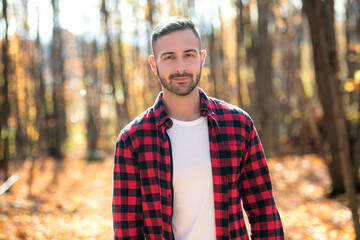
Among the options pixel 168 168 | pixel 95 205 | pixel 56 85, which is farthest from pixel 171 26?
pixel 56 85

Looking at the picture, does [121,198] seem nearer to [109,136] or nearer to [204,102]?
[204,102]

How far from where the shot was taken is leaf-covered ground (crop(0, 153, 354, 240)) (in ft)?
22.9

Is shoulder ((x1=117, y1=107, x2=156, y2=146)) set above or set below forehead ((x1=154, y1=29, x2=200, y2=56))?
below

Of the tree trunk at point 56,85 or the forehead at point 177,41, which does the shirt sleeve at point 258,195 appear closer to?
the forehead at point 177,41

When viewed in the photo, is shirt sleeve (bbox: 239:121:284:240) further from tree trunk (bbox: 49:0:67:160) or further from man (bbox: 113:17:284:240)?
tree trunk (bbox: 49:0:67:160)

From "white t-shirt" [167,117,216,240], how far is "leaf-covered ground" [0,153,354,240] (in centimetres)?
515

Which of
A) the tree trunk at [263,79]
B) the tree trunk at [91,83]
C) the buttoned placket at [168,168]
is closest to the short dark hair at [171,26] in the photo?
the buttoned placket at [168,168]

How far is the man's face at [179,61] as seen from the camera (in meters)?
1.99

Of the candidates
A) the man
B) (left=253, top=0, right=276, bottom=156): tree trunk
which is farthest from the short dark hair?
(left=253, top=0, right=276, bottom=156): tree trunk

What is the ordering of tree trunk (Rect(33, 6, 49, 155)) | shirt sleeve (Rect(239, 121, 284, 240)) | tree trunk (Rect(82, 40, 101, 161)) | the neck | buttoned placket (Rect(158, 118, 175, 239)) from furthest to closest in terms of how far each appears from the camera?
tree trunk (Rect(82, 40, 101, 161)) → tree trunk (Rect(33, 6, 49, 155)) → the neck → shirt sleeve (Rect(239, 121, 284, 240)) → buttoned placket (Rect(158, 118, 175, 239))

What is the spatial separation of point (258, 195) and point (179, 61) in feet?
2.85

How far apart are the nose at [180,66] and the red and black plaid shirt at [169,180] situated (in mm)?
234

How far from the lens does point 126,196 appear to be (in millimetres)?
1900

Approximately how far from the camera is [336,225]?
6980 mm
